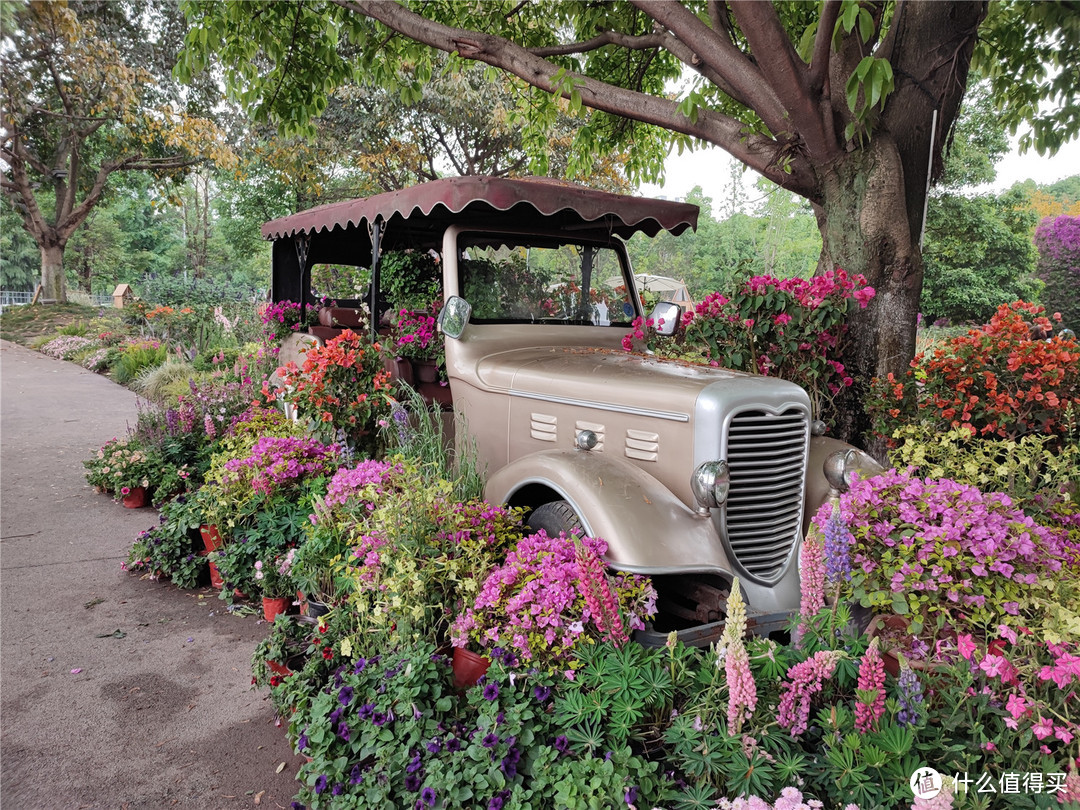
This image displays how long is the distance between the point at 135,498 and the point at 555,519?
184 inches

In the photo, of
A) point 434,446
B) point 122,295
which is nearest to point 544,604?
point 434,446

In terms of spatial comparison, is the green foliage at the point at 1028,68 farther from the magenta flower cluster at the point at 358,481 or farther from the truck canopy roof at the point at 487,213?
the magenta flower cluster at the point at 358,481

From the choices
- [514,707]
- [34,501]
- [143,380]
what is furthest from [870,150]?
[143,380]

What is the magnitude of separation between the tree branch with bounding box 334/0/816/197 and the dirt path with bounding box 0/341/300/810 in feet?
14.7

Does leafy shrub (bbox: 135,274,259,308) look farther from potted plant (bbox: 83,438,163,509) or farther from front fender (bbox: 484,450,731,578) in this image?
front fender (bbox: 484,450,731,578)

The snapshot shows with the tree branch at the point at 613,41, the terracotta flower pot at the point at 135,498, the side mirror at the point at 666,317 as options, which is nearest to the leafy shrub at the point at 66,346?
the terracotta flower pot at the point at 135,498

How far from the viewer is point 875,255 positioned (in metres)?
4.96

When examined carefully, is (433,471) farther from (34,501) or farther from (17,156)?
(17,156)

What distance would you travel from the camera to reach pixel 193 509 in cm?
478

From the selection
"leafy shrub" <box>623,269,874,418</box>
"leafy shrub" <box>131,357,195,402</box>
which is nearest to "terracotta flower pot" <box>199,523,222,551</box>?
"leafy shrub" <box>623,269,874,418</box>

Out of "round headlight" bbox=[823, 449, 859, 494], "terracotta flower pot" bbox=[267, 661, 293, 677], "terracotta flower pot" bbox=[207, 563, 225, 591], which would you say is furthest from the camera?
"terracotta flower pot" bbox=[207, 563, 225, 591]

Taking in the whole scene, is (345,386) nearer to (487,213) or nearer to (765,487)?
(487,213)

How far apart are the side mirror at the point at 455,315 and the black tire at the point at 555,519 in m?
1.35

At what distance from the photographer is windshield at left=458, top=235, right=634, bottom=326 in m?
4.40
